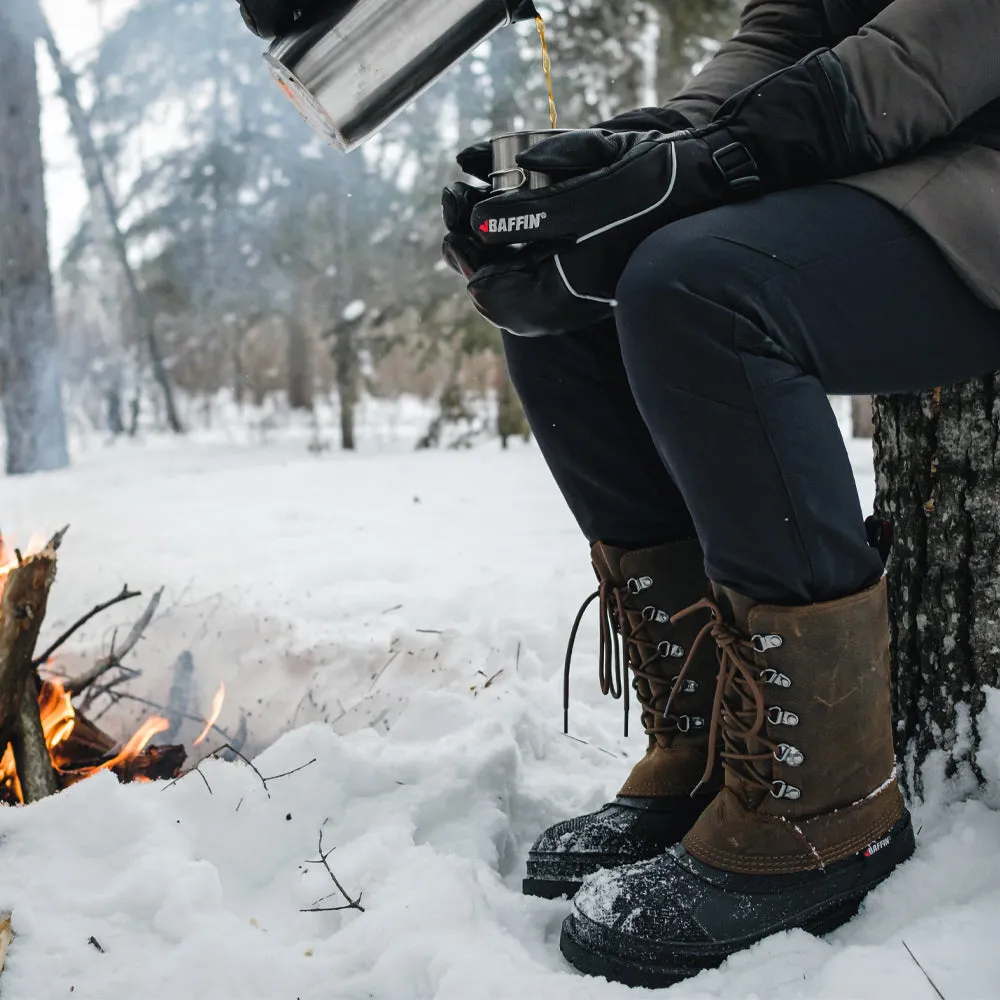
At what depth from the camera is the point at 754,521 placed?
106cm

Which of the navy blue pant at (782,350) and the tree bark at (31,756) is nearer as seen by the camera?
the navy blue pant at (782,350)

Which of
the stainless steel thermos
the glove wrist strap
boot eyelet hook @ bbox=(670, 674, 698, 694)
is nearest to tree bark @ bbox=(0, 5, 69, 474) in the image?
the stainless steel thermos

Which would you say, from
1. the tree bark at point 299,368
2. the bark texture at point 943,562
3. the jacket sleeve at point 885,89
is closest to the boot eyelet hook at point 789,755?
the bark texture at point 943,562

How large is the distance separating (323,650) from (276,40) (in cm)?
154

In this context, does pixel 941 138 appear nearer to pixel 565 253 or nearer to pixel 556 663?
pixel 565 253

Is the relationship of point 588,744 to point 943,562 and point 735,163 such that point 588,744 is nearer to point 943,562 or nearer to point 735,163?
point 943,562

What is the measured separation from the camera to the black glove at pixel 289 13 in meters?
1.40

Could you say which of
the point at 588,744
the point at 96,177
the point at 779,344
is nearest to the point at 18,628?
the point at 588,744

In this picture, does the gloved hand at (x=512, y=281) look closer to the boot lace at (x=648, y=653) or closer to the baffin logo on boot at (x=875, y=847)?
the boot lace at (x=648, y=653)

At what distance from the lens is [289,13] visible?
1.41 metres

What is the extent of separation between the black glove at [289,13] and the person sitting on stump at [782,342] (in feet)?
1.71

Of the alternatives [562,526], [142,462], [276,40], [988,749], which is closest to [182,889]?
[988,749]

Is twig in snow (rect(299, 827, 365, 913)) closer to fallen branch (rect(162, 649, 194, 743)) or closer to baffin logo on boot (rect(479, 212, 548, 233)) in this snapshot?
baffin logo on boot (rect(479, 212, 548, 233))

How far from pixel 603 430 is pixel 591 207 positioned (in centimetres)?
40
